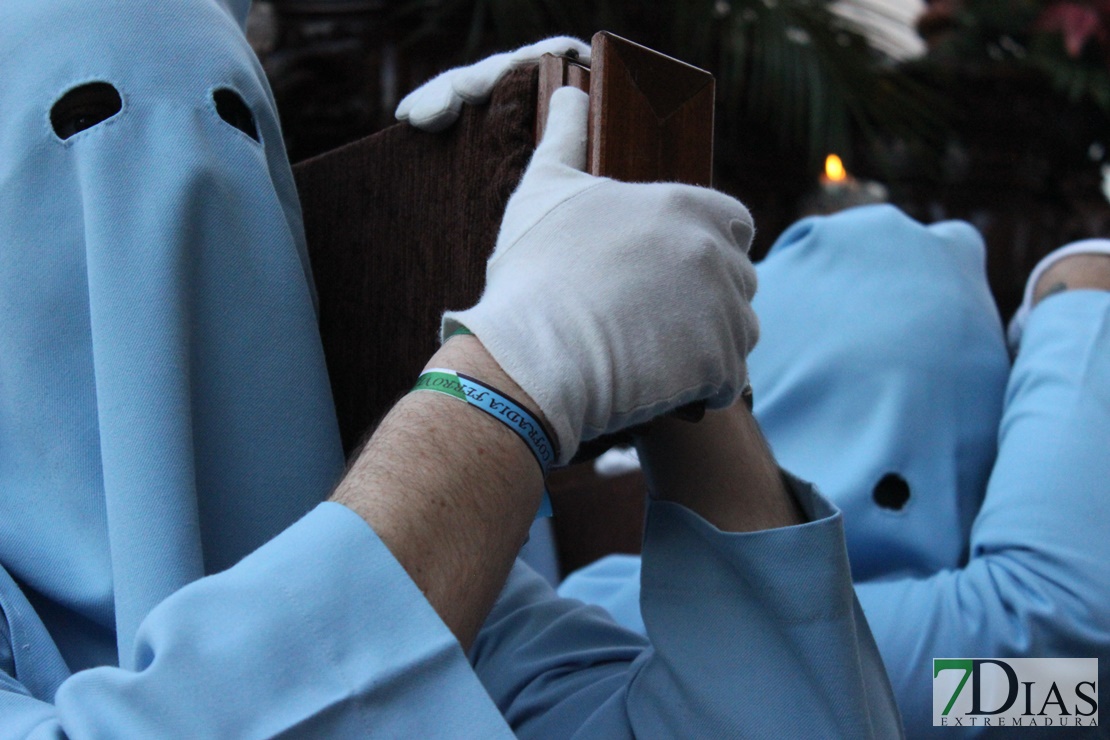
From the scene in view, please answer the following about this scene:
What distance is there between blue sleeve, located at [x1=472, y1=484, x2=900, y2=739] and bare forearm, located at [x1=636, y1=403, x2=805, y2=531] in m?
0.02

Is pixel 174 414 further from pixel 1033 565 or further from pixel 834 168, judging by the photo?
pixel 834 168

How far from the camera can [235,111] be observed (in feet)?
2.82

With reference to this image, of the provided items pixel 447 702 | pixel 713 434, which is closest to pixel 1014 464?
pixel 713 434

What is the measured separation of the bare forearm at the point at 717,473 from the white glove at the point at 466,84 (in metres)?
0.29

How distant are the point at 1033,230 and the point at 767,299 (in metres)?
1.45

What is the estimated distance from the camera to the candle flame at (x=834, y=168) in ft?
7.69

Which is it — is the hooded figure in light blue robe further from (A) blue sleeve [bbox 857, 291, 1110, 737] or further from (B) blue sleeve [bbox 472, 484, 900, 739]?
(A) blue sleeve [bbox 857, 291, 1110, 737]

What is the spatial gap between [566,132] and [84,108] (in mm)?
361

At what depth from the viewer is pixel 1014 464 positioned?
4.02 ft

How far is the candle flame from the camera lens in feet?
7.69

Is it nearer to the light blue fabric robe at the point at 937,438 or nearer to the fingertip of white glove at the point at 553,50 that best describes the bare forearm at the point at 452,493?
the fingertip of white glove at the point at 553,50

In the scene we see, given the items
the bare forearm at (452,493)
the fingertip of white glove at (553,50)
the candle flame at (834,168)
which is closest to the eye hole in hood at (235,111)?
the fingertip of white glove at (553,50)

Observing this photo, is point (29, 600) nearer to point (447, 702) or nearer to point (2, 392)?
point (2, 392)

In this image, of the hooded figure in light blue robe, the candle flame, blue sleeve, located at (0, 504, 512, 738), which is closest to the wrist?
blue sleeve, located at (0, 504, 512, 738)
